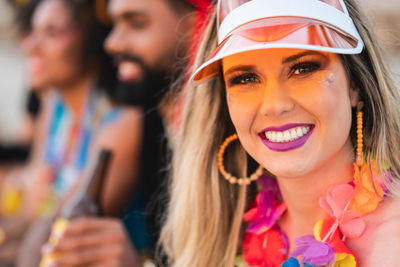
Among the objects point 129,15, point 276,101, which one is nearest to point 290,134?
point 276,101

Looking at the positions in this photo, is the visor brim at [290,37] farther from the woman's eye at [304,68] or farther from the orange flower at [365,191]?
the orange flower at [365,191]

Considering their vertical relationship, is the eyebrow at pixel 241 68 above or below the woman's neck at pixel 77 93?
above

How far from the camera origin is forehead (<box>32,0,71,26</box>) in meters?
3.28

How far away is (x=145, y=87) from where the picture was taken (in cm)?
267

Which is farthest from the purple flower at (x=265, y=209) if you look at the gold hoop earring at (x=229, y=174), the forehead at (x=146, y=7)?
the forehead at (x=146, y=7)

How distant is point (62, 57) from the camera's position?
130 inches

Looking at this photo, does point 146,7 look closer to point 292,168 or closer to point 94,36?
point 94,36

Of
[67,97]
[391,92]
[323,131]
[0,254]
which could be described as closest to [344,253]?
[323,131]

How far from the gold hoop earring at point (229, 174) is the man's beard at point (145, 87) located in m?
0.78

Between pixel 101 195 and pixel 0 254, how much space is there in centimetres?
96

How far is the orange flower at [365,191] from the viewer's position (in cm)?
151

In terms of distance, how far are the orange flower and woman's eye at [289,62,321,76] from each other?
1.10 feet

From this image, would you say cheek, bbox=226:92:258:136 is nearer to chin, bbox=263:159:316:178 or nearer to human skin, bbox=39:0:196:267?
chin, bbox=263:159:316:178

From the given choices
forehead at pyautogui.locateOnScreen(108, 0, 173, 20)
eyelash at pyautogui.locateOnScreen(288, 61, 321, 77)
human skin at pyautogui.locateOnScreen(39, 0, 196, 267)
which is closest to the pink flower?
eyelash at pyautogui.locateOnScreen(288, 61, 321, 77)
